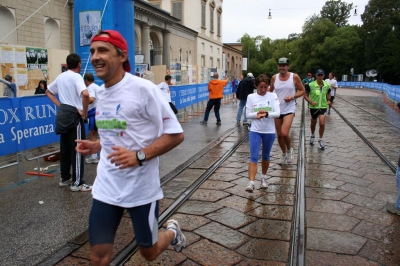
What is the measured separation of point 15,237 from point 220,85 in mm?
9331

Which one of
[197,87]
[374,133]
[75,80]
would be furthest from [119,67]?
[197,87]

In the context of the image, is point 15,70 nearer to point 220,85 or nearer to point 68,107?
point 220,85

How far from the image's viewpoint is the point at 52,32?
15.2 m

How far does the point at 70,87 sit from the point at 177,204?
211cm

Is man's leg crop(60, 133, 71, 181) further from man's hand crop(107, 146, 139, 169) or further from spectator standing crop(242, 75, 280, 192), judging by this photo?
man's hand crop(107, 146, 139, 169)

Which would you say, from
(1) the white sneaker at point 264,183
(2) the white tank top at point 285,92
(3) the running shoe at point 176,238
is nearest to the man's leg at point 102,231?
(3) the running shoe at point 176,238

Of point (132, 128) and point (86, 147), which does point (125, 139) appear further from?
point (86, 147)

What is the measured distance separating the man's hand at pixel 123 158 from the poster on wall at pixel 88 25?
6469mm

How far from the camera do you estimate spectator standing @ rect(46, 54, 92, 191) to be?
4.86 meters

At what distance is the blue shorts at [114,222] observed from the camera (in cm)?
A: 223

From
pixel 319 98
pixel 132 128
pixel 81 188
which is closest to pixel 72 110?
pixel 81 188

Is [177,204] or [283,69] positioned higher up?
[283,69]

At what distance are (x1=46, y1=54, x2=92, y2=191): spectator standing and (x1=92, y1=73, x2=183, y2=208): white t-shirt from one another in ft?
8.79

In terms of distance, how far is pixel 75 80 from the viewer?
485cm
